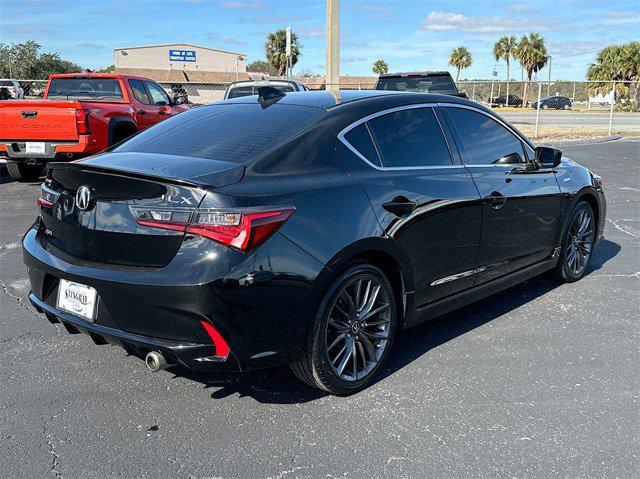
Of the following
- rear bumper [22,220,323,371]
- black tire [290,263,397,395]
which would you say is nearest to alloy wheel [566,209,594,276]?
black tire [290,263,397,395]

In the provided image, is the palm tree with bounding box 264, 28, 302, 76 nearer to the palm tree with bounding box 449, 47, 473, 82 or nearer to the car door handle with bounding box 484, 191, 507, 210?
the palm tree with bounding box 449, 47, 473, 82

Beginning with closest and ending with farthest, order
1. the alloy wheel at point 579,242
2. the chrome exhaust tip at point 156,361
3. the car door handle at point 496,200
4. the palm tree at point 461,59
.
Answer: the chrome exhaust tip at point 156,361 < the car door handle at point 496,200 < the alloy wheel at point 579,242 < the palm tree at point 461,59

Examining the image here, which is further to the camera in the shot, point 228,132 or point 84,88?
point 84,88

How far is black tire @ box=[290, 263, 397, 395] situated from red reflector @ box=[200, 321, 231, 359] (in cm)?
47

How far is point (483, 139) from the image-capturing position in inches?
177

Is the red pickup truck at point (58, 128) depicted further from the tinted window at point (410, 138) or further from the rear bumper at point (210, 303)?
the rear bumper at point (210, 303)

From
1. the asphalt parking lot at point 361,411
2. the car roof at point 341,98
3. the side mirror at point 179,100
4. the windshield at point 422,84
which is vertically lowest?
the asphalt parking lot at point 361,411

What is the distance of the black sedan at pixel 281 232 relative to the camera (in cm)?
286

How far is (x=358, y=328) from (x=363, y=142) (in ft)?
3.58

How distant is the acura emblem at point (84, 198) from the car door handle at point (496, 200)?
2.58 meters

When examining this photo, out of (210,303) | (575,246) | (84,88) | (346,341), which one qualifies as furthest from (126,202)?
(84,88)

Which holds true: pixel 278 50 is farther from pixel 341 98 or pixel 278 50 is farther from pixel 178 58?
pixel 341 98

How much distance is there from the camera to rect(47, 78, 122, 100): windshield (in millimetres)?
11617

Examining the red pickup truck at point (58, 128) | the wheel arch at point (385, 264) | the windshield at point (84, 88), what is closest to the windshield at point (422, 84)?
the windshield at point (84, 88)
